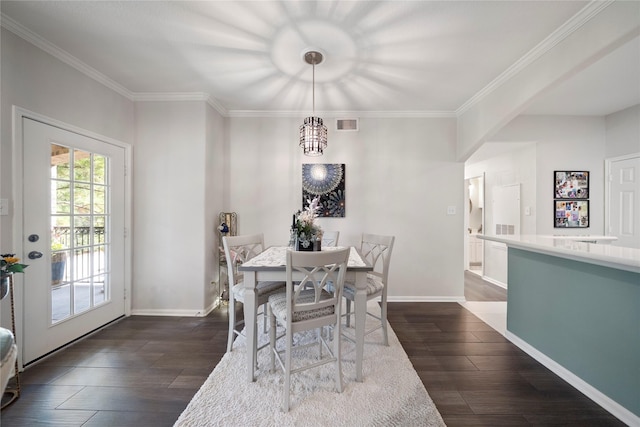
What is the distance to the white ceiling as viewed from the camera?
1.73 m

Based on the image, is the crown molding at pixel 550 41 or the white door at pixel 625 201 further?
the white door at pixel 625 201

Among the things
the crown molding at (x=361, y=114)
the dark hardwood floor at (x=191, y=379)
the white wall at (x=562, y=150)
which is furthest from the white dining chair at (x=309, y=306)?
the white wall at (x=562, y=150)

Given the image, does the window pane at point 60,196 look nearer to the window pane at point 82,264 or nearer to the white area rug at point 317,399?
the window pane at point 82,264

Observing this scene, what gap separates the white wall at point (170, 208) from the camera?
2.96 metres

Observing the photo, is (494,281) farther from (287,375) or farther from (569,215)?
(287,375)

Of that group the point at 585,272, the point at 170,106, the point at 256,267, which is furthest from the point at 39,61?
the point at 585,272

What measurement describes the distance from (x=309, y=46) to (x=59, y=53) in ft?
7.05

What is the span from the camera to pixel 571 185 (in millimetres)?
3639

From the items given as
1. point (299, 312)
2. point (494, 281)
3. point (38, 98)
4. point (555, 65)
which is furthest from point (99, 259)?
point (494, 281)

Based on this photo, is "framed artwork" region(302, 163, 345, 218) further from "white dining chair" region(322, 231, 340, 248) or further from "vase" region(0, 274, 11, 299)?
"vase" region(0, 274, 11, 299)

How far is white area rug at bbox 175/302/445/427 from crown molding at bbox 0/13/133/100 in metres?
2.93

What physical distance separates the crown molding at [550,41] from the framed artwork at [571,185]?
1.94 meters

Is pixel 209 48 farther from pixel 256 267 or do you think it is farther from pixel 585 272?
pixel 585 272

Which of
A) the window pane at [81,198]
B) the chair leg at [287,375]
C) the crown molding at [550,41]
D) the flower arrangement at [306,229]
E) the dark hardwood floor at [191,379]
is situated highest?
the crown molding at [550,41]
